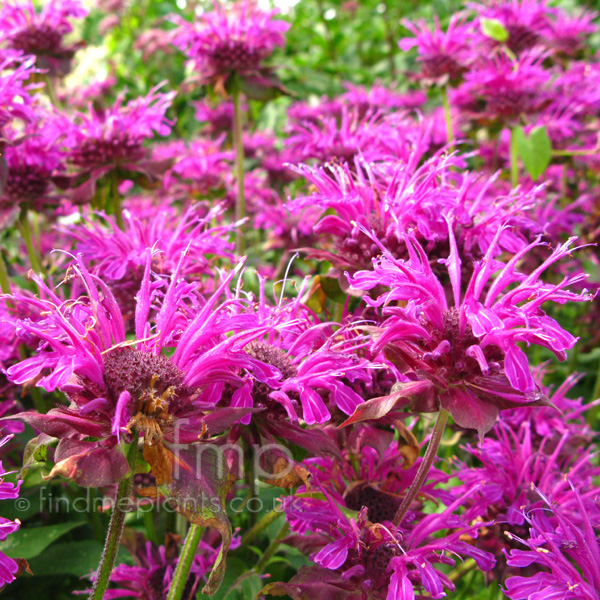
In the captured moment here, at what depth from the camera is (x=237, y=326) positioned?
0.79m

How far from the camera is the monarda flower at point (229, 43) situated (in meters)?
1.78

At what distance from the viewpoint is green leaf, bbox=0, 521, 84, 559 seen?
3.28ft

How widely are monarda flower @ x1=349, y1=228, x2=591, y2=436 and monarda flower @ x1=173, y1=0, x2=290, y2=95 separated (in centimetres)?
120

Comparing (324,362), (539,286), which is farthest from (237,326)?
(539,286)

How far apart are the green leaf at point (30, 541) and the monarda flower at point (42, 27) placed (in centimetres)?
133

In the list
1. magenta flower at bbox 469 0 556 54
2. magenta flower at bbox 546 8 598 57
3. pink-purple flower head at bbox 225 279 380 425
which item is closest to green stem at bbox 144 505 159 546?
pink-purple flower head at bbox 225 279 380 425

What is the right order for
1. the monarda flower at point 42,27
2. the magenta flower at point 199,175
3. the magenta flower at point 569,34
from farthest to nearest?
the magenta flower at point 569,34 → the magenta flower at point 199,175 → the monarda flower at point 42,27

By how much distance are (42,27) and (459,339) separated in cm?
160

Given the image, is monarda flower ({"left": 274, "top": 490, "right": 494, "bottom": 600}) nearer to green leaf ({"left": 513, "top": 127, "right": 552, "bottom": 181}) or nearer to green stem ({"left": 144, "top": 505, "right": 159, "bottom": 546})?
green stem ({"left": 144, "top": 505, "right": 159, "bottom": 546})

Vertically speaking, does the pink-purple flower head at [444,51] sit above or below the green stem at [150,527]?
above

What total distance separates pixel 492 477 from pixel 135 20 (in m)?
3.89

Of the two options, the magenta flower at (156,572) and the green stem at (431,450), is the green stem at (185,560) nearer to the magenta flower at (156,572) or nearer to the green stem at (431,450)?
the magenta flower at (156,572)

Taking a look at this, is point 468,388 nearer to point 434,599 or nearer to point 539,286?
point 539,286

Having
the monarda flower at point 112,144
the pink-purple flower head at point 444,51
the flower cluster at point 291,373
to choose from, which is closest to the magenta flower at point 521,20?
the pink-purple flower head at point 444,51
